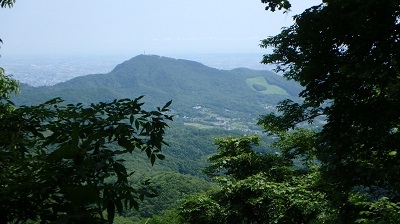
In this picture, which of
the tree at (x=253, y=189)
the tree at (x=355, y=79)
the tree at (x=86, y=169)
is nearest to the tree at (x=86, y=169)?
the tree at (x=86, y=169)

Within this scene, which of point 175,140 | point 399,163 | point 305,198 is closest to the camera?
point 399,163

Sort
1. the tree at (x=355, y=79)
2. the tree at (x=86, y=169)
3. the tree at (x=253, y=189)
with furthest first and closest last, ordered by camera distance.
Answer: the tree at (x=253, y=189), the tree at (x=355, y=79), the tree at (x=86, y=169)

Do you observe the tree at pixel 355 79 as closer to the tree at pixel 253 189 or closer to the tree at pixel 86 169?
the tree at pixel 86 169

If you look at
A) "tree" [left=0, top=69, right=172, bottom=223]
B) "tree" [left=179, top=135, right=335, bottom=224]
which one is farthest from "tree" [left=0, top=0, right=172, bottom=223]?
"tree" [left=179, top=135, right=335, bottom=224]

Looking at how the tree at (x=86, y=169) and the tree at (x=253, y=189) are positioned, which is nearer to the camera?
the tree at (x=86, y=169)

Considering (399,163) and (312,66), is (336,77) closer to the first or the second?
(312,66)

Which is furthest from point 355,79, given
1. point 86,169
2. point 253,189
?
point 253,189

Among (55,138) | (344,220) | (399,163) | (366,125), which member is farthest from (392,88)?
(55,138)

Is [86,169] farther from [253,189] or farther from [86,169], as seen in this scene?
[253,189]
